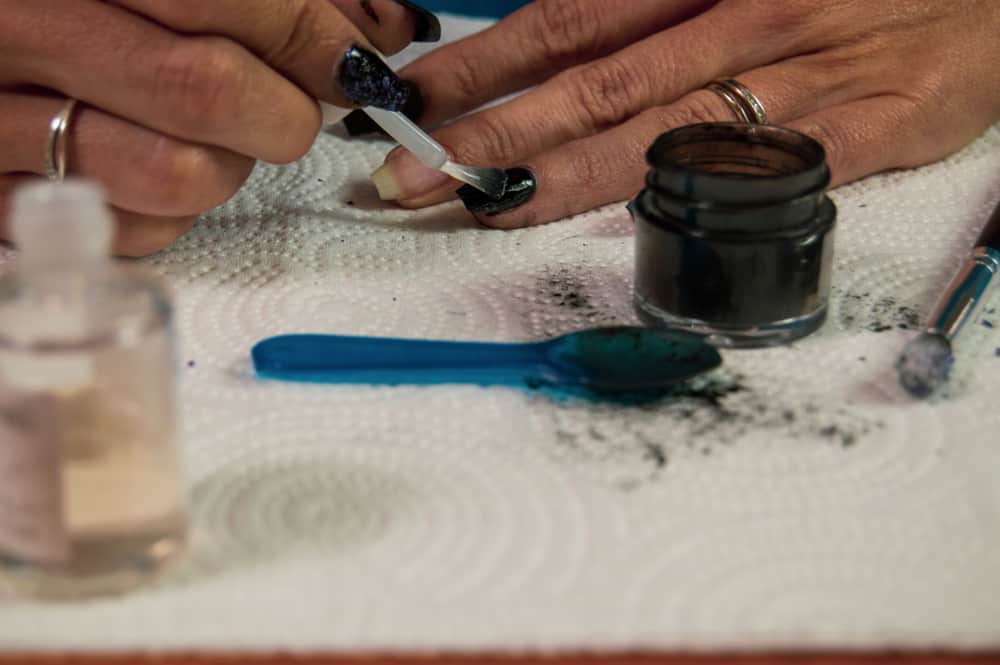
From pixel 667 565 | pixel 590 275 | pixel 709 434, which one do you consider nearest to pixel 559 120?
pixel 590 275

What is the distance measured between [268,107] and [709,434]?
1.24 ft

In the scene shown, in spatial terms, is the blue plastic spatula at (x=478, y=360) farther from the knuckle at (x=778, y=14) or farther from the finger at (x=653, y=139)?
the knuckle at (x=778, y=14)

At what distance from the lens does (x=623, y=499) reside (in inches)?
25.4

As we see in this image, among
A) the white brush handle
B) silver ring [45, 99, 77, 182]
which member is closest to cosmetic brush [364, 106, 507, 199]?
the white brush handle

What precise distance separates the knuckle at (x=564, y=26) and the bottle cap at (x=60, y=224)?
0.68m

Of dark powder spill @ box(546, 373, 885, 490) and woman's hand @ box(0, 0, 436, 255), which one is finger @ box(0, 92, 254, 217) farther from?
dark powder spill @ box(546, 373, 885, 490)

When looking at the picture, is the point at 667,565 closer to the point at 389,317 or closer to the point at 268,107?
the point at 389,317

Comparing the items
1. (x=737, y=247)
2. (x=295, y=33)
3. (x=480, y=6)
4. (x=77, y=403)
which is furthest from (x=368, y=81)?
(x=480, y=6)

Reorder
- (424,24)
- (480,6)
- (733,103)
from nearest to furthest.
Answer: (424,24) < (733,103) < (480,6)

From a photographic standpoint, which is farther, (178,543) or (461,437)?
(461,437)

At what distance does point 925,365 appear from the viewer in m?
0.74

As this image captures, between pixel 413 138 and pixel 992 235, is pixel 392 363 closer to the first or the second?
pixel 413 138

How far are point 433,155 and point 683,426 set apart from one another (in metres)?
0.33

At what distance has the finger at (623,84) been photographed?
1.05 meters
